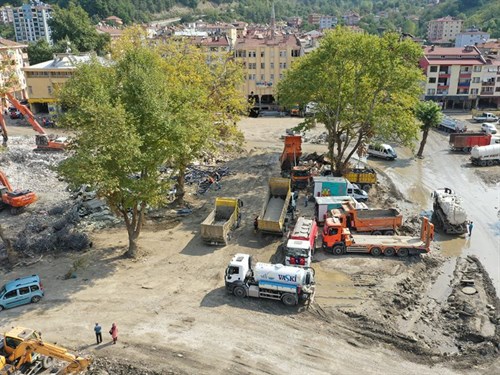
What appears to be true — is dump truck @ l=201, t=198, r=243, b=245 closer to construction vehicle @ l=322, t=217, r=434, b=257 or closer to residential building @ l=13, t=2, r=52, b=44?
construction vehicle @ l=322, t=217, r=434, b=257

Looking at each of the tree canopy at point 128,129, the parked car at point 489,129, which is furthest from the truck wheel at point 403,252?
the parked car at point 489,129

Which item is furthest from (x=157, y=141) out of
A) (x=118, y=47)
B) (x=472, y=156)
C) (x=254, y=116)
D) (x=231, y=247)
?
(x=254, y=116)

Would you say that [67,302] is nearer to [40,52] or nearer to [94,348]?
[94,348]

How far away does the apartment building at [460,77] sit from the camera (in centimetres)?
7194

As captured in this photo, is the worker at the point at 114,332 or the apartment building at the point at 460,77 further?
the apartment building at the point at 460,77

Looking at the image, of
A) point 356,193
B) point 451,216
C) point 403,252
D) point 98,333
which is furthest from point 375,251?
point 98,333

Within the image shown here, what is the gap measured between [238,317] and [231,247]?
7510 mm

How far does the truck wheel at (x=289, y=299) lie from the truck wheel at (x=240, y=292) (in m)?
1.99

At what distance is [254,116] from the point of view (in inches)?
2840

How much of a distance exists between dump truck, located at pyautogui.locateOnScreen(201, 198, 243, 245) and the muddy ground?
684 mm

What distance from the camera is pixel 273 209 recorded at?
3272cm

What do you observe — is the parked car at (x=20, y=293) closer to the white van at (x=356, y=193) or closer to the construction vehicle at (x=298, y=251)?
the construction vehicle at (x=298, y=251)

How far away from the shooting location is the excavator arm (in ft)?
56.3

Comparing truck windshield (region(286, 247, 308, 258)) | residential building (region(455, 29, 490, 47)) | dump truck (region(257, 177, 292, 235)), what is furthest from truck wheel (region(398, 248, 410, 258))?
residential building (region(455, 29, 490, 47))
